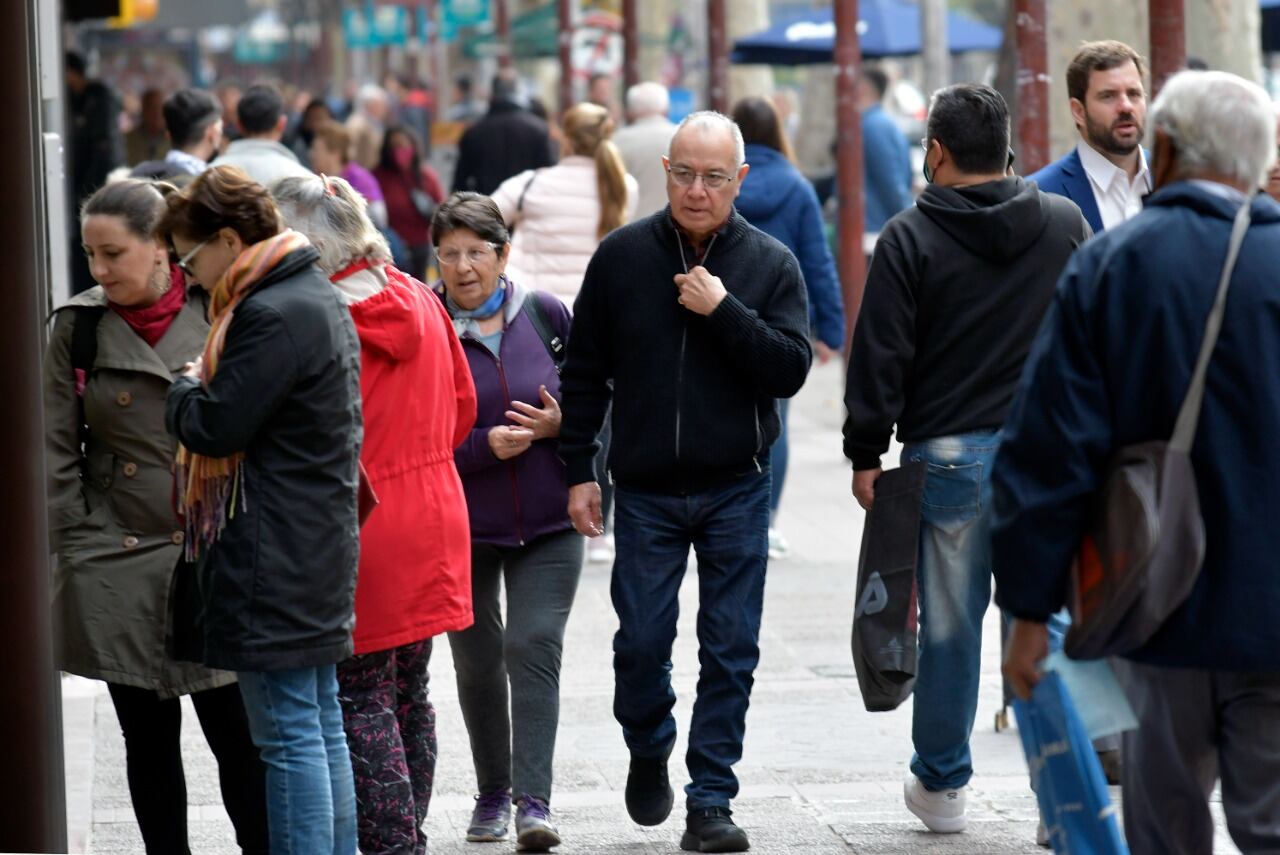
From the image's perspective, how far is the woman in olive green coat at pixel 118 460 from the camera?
506 centimetres

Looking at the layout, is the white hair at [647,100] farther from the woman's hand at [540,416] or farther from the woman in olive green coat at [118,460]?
the woman in olive green coat at [118,460]

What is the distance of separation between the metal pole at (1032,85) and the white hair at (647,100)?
3.40 meters

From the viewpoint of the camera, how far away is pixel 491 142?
1416 centimetres

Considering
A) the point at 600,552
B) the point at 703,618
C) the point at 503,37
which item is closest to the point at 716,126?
the point at 703,618

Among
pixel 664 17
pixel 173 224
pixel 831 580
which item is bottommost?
pixel 831 580

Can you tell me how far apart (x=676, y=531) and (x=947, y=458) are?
749mm

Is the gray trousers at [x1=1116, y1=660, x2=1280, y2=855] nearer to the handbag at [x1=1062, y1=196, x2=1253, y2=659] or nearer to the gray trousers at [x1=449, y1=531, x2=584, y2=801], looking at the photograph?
the handbag at [x1=1062, y1=196, x2=1253, y2=659]

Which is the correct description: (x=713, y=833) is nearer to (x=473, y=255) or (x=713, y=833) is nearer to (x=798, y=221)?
(x=473, y=255)

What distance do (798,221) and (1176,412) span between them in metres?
6.14

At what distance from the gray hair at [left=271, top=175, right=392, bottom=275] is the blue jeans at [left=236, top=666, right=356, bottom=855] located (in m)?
0.98

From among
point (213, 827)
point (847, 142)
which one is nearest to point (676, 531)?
point (213, 827)

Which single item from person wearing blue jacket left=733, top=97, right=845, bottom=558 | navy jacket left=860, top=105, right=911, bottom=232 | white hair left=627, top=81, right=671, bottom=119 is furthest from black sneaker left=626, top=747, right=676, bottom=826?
navy jacket left=860, top=105, right=911, bottom=232

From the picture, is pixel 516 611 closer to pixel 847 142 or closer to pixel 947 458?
pixel 947 458

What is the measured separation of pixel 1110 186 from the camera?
651 centimetres
